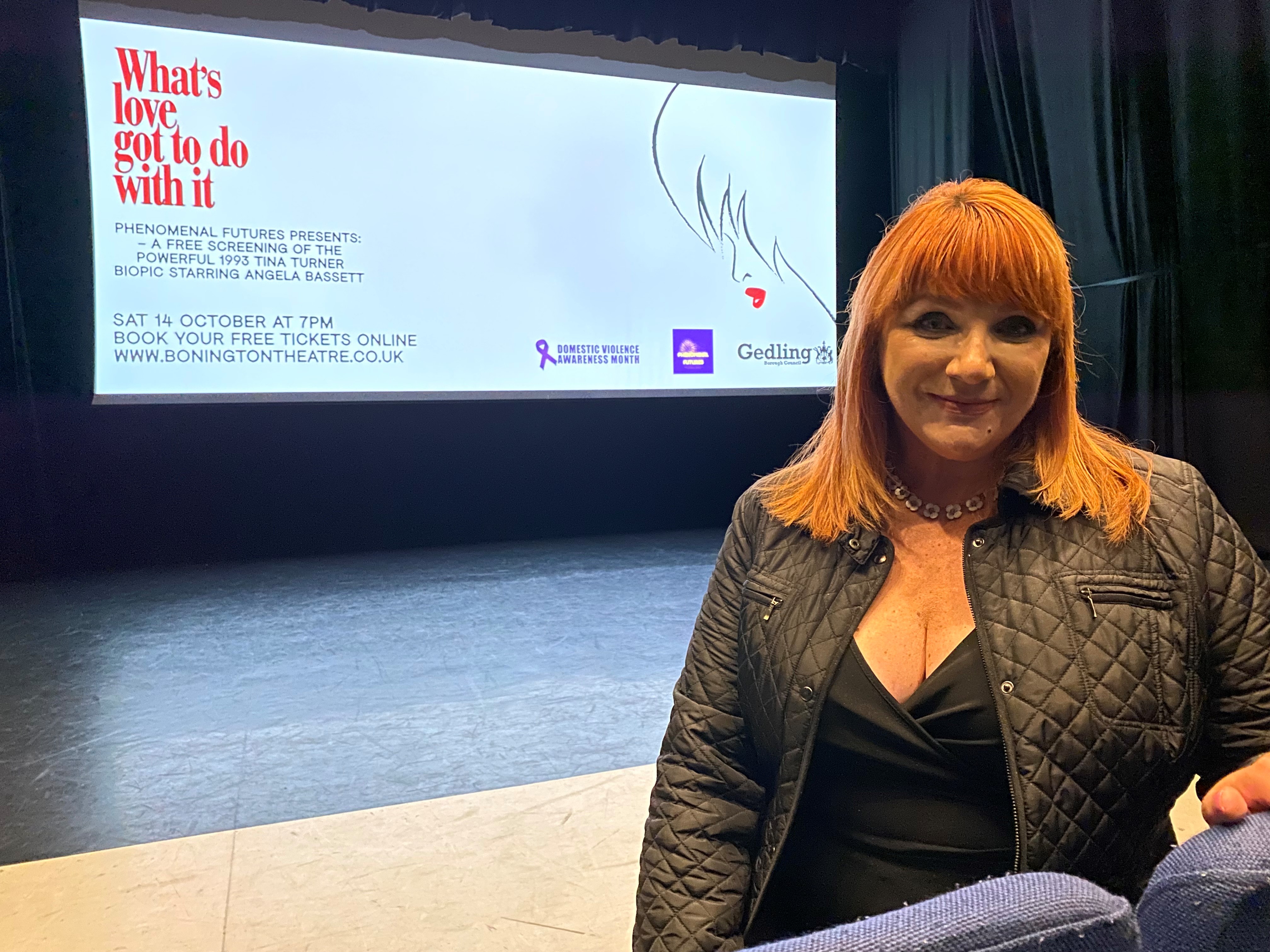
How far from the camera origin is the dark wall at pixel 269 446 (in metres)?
3.77

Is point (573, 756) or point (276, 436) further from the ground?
point (276, 436)

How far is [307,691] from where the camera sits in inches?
94.2

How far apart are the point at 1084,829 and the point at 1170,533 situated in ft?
0.84

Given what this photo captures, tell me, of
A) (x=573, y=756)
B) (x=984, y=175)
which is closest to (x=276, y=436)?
(x=573, y=756)

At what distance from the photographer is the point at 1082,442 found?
874 millimetres

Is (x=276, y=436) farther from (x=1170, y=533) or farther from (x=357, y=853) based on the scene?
(x=1170, y=533)

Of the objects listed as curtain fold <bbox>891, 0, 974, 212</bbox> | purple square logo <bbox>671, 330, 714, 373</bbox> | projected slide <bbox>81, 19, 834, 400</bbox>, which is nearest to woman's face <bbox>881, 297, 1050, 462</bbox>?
projected slide <bbox>81, 19, 834, 400</bbox>

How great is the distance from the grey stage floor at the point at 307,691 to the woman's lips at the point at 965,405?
1.30 meters

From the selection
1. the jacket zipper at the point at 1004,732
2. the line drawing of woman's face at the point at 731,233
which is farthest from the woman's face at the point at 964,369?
the line drawing of woman's face at the point at 731,233

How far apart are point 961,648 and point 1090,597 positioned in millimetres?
113

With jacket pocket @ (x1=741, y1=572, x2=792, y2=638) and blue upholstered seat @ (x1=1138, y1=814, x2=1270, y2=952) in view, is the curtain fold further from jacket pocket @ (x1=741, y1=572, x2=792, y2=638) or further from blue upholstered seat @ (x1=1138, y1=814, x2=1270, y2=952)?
blue upholstered seat @ (x1=1138, y1=814, x2=1270, y2=952)

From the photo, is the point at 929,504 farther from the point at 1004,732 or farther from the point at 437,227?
the point at 437,227

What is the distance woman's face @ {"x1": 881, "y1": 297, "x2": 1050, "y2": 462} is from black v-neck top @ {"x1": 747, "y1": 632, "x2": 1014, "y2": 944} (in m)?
0.18

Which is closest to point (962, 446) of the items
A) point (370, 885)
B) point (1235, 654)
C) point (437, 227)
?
point (1235, 654)
